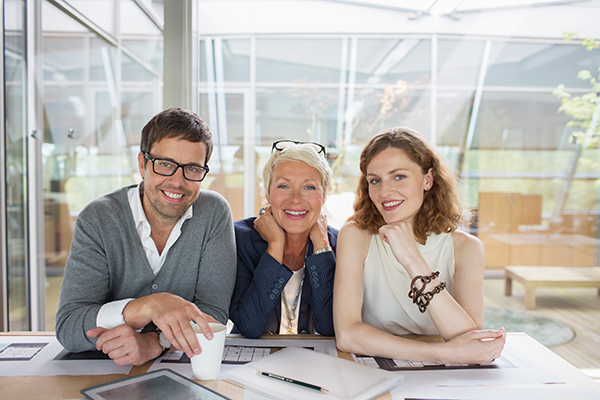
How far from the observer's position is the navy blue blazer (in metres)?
1.46

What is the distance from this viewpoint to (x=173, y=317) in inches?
40.9

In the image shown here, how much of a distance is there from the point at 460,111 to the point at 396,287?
288cm

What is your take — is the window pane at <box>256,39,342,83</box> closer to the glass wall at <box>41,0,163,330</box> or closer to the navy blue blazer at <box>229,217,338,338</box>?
the glass wall at <box>41,0,163,330</box>

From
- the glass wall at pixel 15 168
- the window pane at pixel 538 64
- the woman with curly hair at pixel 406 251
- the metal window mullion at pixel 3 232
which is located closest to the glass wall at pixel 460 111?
the window pane at pixel 538 64

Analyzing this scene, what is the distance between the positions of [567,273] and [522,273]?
1.02 ft

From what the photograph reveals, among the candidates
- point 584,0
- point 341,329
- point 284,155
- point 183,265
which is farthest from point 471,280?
point 584,0

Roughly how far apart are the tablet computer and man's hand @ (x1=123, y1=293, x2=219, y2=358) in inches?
2.8

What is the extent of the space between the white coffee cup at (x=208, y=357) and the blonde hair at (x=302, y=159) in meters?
0.88

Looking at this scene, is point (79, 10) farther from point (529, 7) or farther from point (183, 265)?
point (529, 7)

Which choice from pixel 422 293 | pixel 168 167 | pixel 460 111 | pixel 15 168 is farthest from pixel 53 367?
pixel 460 111

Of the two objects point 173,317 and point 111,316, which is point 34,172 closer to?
point 111,316

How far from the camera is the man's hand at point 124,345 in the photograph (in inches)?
40.6

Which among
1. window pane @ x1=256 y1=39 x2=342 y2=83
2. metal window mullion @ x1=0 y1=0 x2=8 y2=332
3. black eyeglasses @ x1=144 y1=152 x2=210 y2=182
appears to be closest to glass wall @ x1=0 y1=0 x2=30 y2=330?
metal window mullion @ x1=0 y1=0 x2=8 y2=332

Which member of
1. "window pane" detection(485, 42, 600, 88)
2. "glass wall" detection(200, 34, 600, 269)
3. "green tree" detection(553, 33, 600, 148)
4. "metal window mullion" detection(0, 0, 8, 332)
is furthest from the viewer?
"glass wall" detection(200, 34, 600, 269)
